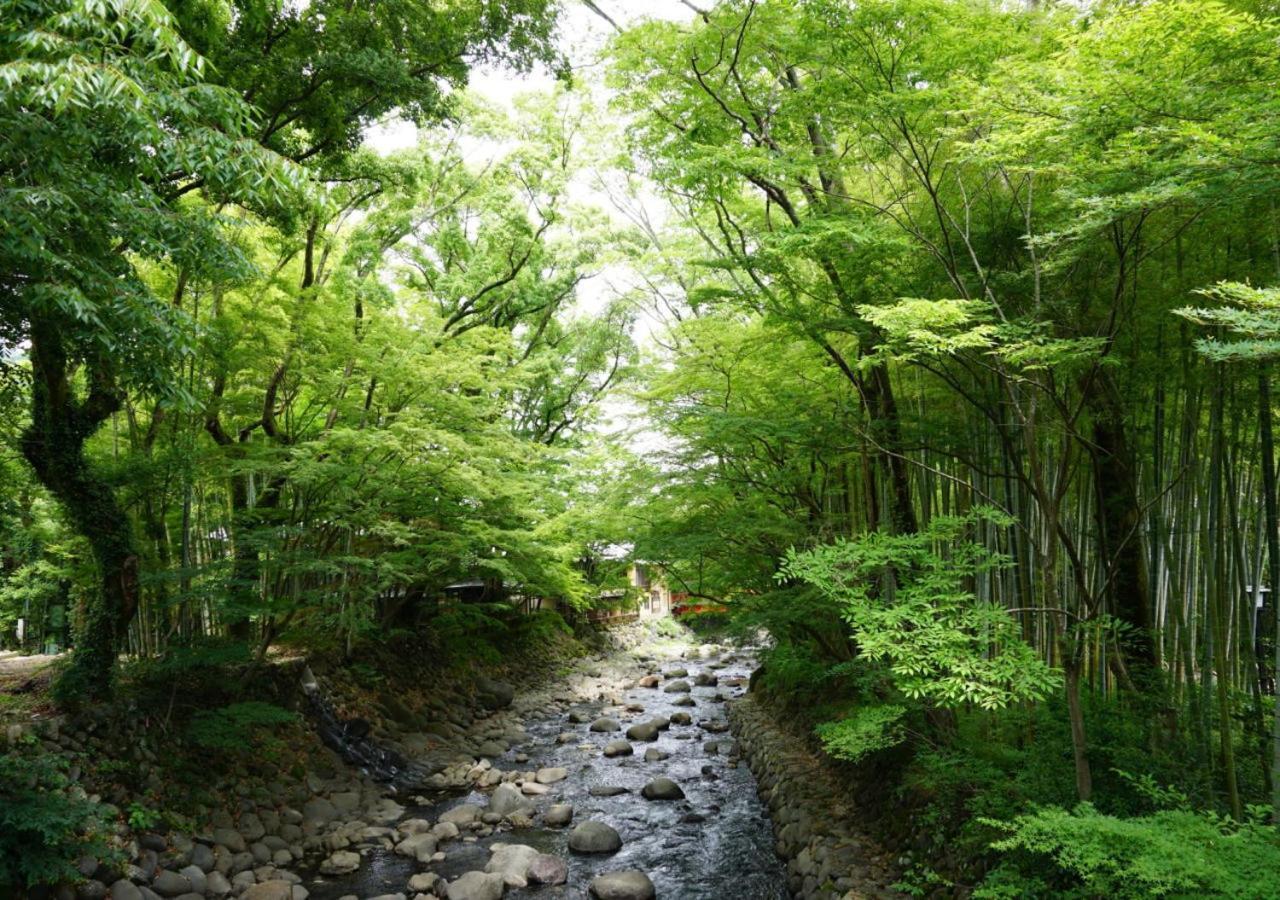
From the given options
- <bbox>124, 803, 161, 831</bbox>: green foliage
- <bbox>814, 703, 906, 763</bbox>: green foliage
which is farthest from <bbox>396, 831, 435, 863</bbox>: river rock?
<bbox>814, 703, 906, 763</bbox>: green foliage

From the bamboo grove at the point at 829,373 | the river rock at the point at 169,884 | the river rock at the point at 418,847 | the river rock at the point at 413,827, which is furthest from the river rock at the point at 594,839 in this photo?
the river rock at the point at 169,884

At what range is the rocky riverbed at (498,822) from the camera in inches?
238

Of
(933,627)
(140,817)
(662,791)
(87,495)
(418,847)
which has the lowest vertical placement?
(662,791)

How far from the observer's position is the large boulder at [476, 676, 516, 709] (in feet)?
43.9

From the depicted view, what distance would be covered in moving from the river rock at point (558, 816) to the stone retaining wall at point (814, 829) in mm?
2384

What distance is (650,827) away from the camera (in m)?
7.93

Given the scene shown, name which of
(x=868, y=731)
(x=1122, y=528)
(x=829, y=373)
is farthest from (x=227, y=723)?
(x=1122, y=528)

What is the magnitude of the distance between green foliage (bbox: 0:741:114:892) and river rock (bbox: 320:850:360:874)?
208cm

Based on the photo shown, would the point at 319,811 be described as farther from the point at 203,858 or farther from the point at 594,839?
the point at 594,839

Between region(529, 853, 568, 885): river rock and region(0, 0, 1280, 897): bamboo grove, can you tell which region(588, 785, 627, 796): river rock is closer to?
region(529, 853, 568, 885): river rock

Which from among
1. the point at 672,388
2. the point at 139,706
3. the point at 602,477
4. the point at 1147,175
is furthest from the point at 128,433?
Result: the point at 1147,175

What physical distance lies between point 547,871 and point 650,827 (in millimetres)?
1667

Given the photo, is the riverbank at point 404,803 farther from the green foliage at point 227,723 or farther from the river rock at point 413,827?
the green foliage at point 227,723

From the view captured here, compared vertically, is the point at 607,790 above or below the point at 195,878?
below
